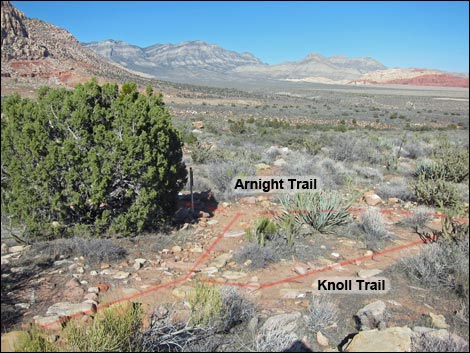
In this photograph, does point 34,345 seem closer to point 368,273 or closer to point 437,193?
point 368,273

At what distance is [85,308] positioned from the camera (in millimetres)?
3832

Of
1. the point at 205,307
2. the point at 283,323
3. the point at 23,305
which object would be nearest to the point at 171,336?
the point at 205,307

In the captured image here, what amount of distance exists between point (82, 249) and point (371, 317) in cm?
398

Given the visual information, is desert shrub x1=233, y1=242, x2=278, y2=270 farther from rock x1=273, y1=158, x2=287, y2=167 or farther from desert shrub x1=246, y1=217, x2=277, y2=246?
rock x1=273, y1=158, x2=287, y2=167

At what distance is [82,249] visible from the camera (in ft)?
16.9

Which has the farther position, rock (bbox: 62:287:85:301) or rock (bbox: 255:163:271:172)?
rock (bbox: 255:163:271:172)

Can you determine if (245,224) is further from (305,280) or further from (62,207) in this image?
(62,207)

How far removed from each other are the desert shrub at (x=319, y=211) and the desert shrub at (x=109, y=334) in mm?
4232

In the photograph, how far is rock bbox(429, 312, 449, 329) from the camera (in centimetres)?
372

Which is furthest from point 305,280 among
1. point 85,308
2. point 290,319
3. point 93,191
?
point 93,191

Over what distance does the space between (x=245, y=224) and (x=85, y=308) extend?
3.69m

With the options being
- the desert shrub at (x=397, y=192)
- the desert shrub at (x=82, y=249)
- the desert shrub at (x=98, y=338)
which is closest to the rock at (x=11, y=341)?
the desert shrub at (x=98, y=338)

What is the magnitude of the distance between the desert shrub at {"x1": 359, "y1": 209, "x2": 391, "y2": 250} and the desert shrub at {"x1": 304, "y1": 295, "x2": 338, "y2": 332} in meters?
2.41

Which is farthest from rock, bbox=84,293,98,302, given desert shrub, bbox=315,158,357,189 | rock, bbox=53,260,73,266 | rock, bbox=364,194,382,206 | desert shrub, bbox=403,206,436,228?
desert shrub, bbox=315,158,357,189
